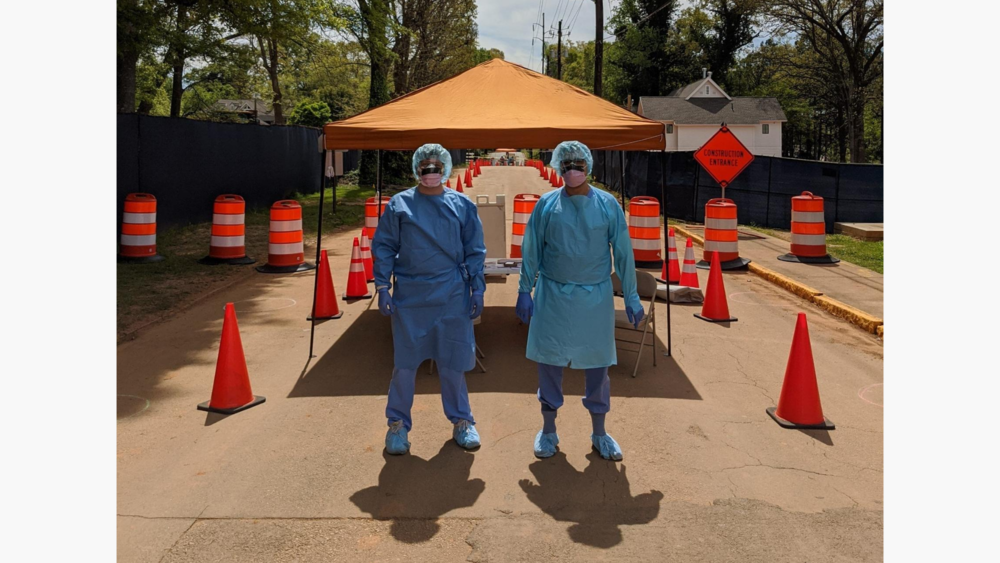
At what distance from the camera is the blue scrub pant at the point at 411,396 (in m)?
5.48

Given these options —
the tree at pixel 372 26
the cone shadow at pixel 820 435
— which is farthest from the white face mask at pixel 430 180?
the tree at pixel 372 26

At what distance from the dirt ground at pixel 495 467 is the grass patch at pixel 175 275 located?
143 cm

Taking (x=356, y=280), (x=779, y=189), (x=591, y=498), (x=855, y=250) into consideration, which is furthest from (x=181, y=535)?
(x=779, y=189)

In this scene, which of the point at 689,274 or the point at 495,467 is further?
the point at 689,274

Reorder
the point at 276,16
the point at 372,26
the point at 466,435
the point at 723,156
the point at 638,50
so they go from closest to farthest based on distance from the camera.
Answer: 1. the point at 466,435
2. the point at 723,156
3. the point at 276,16
4. the point at 372,26
5. the point at 638,50

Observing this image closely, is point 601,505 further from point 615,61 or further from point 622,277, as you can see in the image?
point 615,61

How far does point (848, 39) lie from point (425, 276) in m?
40.1

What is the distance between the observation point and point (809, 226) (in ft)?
46.0

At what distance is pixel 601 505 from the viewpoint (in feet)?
15.3

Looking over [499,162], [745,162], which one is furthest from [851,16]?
[499,162]

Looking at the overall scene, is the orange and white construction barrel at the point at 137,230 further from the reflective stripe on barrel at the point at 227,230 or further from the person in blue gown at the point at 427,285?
the person in blue gown at the point at 427,285

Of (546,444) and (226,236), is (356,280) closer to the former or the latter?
(226,236)

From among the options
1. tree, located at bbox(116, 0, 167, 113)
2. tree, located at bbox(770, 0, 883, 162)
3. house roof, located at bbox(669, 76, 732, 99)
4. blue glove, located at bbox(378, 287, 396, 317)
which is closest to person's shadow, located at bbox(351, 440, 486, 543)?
blue glove, located at bbox(378, 287, 396, 317)

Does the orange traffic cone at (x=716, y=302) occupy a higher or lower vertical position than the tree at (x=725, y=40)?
lower
